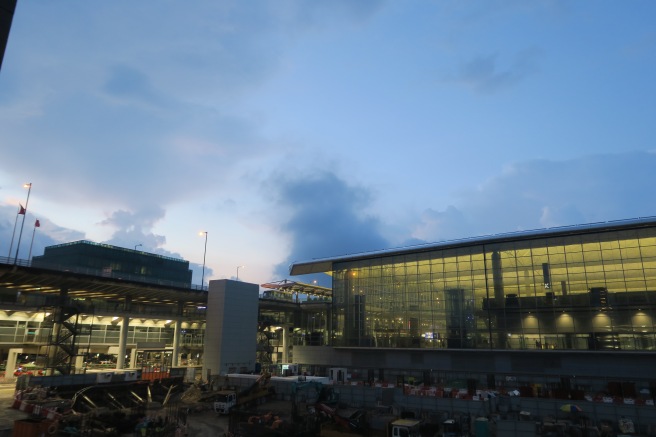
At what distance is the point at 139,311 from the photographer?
271 feet

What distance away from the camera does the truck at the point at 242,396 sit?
150 feet

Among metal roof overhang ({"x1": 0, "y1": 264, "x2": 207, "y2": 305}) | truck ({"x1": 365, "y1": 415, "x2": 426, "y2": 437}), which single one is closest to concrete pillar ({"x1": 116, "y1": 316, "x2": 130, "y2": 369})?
metal roof overhang ({"x1": 0, "y1": 264, "x2": 207, "y2": 305})

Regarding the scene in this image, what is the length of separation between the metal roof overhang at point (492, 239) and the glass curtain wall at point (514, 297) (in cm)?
76

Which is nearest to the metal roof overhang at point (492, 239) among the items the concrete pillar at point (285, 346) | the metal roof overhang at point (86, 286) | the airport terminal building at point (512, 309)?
the airport terminal building at point (512, 309)

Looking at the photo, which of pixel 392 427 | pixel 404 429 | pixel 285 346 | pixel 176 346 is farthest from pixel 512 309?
pixel 285 346

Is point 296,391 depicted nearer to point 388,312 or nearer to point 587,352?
point 388,312

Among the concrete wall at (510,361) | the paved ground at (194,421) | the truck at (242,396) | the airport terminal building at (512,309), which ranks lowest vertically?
the paved ground at (194,421)

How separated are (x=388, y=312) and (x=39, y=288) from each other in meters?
55.3

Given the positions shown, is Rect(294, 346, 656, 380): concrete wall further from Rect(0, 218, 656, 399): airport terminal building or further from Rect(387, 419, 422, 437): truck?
Rect(387, 419, 422, 437): truck

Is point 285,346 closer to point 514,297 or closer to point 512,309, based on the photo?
point 512,309

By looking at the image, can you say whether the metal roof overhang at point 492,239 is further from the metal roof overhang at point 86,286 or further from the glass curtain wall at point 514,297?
the metal roof overhang at point 86,286

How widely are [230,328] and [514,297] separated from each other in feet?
146

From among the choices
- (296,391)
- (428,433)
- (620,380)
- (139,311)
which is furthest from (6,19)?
Result: (139,311)

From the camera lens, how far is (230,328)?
7425cm
